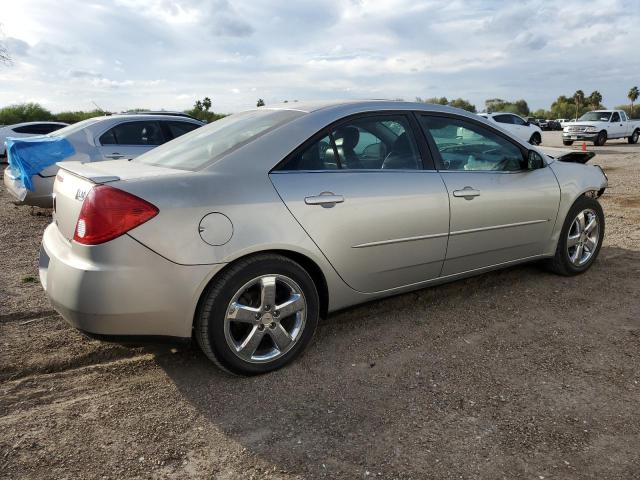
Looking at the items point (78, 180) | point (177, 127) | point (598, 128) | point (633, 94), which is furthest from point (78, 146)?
point (633, 94)

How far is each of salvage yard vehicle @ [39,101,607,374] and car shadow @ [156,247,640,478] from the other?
11.1 inches

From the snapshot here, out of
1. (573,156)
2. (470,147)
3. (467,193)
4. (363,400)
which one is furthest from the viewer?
(573,156)

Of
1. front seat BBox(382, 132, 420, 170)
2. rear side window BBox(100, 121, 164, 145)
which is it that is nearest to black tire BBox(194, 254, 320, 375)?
front seat BBox(382, 132, 420, 170)

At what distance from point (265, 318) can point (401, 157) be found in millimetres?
1468

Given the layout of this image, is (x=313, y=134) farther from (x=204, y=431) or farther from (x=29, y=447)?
(x=29, y=447)

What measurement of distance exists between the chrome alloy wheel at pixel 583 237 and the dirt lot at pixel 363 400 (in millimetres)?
643

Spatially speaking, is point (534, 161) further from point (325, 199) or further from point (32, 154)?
point (32, 154)

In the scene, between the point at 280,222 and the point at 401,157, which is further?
the point at 401,157

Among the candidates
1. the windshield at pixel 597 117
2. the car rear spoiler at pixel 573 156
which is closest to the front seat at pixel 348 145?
the car rear spoiler at pixel 573 156

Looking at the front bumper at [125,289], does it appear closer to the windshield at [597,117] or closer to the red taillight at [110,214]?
the red taillight at [110,214]

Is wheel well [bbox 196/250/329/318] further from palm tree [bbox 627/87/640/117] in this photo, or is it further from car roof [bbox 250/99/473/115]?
palm tree [bbox 627/87/640/117]

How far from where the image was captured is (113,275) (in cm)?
251

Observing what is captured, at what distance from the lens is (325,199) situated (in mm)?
3039

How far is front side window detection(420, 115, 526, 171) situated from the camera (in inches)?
147
